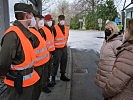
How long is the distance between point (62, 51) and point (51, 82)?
0.96 meters

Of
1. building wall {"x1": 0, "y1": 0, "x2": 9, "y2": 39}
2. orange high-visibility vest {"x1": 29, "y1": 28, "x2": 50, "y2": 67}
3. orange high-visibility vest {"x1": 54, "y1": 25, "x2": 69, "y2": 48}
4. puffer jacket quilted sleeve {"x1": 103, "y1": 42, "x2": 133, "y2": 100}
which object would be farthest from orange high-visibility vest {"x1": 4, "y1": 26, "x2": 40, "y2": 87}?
orange high-visibility vest {"x1": 54, "y1": 25, "x2": 69, "y2": 48}

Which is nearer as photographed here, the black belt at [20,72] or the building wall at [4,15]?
the black belt at [20,72]

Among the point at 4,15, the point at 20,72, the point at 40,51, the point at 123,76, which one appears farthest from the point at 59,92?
the point at 123,76

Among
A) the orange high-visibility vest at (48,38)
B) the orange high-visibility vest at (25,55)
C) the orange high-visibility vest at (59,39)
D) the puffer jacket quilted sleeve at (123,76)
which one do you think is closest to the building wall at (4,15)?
the orange high-visibility vest at (48,38)

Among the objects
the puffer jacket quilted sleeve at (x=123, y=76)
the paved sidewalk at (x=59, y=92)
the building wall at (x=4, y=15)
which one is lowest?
the paved sidewalk at (x=59, y=92)

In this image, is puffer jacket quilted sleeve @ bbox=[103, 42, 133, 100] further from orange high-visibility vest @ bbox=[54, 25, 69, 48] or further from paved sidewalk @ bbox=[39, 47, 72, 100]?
orange high-visibility vest @ bbox=[54, 25, 69, 48]

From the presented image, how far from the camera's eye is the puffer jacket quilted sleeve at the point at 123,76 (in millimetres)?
2924

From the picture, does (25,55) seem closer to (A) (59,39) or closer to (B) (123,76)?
(B) (123,76)

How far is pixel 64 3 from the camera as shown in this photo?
5566 cm

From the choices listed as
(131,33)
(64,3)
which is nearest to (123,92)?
(131,33)

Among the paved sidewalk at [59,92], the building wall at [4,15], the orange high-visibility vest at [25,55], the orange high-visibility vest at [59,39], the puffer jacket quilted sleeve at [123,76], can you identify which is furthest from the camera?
the orange high-visibility vest at [59,39]

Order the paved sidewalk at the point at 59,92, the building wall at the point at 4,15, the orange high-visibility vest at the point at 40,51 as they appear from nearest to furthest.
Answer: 1. the orange high-visibility vest at the point at 40,51
2. the building wall at the point at 4,15
3. the paved sidewalk at the point at 59,92

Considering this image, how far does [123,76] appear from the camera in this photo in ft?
9.64

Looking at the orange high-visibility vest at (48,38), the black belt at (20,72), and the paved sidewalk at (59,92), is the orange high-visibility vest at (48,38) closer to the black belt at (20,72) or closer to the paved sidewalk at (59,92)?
the paved sidewalk at (59,92)
